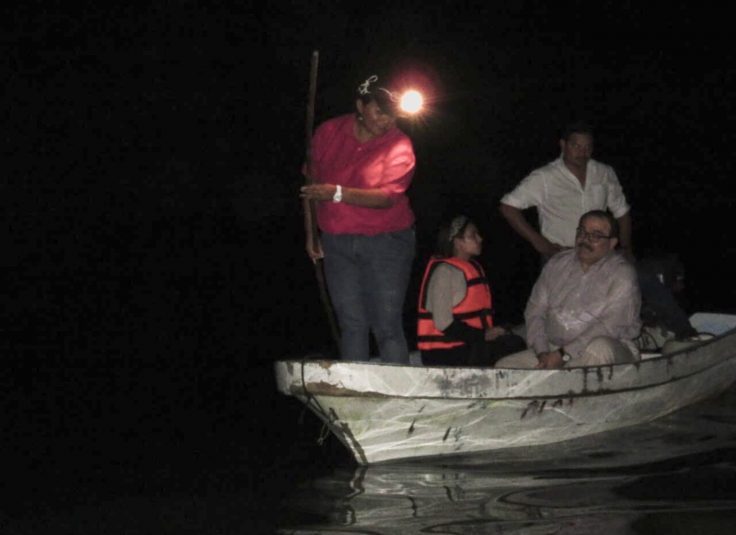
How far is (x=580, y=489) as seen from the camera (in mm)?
7965

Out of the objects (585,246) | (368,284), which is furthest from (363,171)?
(585,246)

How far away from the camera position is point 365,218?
8.59m

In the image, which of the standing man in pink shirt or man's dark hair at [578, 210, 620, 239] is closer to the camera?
the standing man in pink shirt

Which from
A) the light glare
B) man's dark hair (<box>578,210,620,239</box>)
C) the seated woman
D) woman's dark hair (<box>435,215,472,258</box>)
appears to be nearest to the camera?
the light glare

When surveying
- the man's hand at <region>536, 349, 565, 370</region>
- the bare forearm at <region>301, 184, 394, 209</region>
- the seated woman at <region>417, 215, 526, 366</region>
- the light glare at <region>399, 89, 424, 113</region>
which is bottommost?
the man's hand at <region>536, 349, 565, 370</region>

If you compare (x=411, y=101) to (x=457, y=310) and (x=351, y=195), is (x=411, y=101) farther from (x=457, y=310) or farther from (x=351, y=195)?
(x=457, y=310)

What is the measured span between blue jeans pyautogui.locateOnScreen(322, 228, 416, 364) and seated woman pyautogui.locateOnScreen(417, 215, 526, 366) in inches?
23.9

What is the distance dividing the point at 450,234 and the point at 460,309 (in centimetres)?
50

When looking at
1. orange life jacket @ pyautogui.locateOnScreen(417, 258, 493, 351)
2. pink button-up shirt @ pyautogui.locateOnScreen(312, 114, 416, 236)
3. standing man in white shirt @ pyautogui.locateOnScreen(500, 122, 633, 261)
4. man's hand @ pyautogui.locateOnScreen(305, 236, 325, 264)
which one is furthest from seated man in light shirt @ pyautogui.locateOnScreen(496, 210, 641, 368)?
man's hand @ pyautogui.locateOnScreen(305, 236, 325, 264)

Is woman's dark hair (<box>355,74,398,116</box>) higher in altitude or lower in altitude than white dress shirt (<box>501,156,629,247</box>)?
higher

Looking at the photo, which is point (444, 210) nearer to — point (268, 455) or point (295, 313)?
point (295, 313)

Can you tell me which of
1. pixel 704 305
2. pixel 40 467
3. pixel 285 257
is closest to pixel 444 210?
pixel 285 257

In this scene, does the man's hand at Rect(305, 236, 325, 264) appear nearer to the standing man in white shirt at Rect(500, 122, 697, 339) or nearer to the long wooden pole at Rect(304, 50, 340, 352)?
the long wooden pole at Rect(304, 50, 340, 352)

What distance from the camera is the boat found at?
27.6 ft
